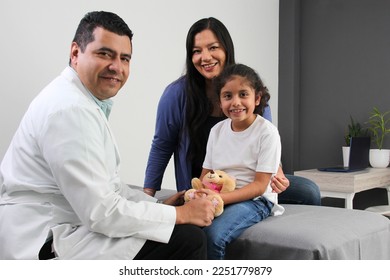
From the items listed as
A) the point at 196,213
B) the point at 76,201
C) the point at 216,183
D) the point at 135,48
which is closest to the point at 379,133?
the point at 135,48

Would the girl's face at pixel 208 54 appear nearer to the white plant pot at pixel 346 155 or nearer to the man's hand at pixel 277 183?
the man's hand at pixel 277 183

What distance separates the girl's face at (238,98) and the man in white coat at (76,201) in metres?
0.46

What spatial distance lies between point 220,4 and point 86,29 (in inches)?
105

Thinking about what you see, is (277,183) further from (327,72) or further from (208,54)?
(327,72)

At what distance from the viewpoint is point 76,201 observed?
4.36ft

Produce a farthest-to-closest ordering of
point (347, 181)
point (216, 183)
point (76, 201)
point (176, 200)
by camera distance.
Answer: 1. point (347, 181)
2. point (176, 200)
3. point (216, 183)
4. point (76, 201)

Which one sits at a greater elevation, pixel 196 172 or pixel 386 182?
pixel 196 172

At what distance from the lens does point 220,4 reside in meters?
4.05

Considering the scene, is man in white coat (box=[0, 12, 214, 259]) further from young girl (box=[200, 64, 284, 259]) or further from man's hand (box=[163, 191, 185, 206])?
man's hand (box=[163, 191, 185, 206])

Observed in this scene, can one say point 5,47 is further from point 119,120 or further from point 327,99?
point 327,99

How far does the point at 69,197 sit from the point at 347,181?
2.76 meters

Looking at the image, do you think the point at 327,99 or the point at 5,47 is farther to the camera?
the point at 327,99

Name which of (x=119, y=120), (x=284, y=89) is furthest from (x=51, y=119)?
(x=284, y=89)

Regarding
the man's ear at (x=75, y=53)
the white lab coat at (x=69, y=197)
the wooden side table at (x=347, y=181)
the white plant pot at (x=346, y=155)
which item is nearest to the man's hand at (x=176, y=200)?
the white lab coat at (x=69, y=197)
